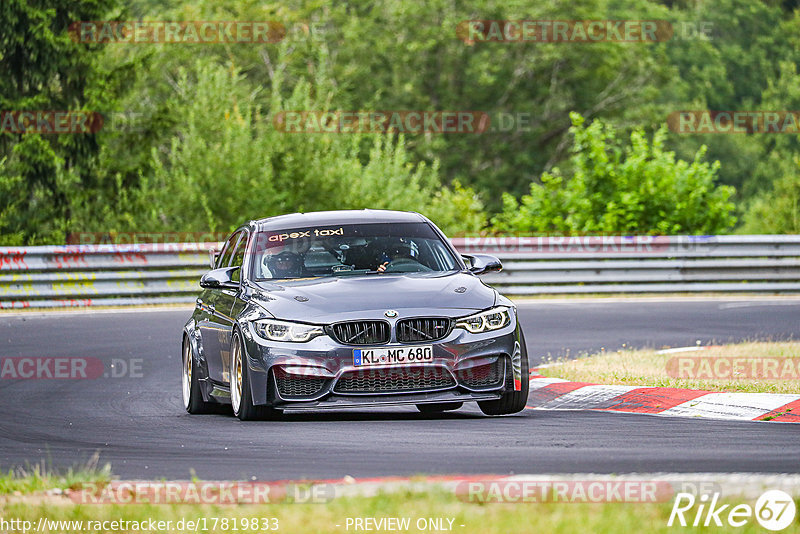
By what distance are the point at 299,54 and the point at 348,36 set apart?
90.4 inches

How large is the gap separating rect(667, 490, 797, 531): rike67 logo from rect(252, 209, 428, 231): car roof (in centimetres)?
592

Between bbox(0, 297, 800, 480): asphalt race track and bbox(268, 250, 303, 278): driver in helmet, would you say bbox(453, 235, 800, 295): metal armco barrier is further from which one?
bbox(268, 250, 303, 278): driver in helmet

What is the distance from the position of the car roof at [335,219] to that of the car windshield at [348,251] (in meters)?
0.08

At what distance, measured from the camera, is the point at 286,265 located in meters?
11.2

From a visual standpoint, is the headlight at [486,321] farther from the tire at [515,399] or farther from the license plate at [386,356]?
the license plate at [386,356]

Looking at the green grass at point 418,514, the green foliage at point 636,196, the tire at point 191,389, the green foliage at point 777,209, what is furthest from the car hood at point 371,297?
the green foliage at point 777,209

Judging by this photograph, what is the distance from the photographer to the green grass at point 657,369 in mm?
11758

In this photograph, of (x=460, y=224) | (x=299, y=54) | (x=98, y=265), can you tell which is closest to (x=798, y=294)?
(x=98, y=265)

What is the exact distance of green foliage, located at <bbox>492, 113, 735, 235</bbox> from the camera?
29.6 m

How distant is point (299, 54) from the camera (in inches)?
2392

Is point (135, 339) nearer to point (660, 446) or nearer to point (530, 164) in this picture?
point (660, 446)

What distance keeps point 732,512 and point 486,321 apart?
4.47 metres

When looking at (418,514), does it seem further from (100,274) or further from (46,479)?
(100,274)

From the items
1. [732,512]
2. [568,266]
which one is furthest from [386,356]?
[568,266]
